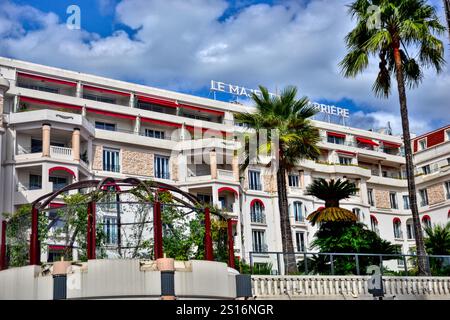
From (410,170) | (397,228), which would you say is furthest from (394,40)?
(397,228)

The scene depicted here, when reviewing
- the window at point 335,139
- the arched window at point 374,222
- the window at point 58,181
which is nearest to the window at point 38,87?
the window at point 58,181

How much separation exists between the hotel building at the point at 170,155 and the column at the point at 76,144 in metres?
0.07

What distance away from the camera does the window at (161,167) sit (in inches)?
1961

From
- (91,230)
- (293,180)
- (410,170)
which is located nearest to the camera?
(91,230)

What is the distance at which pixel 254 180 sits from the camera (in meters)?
54.4

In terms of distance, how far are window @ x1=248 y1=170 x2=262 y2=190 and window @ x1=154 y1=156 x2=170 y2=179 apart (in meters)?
7.34

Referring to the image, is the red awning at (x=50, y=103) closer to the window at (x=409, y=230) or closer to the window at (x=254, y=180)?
the window at (x=254, y=180)

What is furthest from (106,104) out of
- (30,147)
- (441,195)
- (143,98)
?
(441,195)

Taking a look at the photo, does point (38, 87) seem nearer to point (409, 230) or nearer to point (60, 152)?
point (60, 152)

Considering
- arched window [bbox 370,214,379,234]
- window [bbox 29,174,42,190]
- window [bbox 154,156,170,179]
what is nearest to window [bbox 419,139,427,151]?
arched window [bbox 370,214,379,234]

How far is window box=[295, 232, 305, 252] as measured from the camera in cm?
5425

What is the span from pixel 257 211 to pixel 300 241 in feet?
15.7

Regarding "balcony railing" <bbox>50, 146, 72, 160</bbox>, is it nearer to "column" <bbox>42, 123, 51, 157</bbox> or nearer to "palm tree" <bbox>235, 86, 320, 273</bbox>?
"column" <bbox>42, 123, 51, 157</bbox>
